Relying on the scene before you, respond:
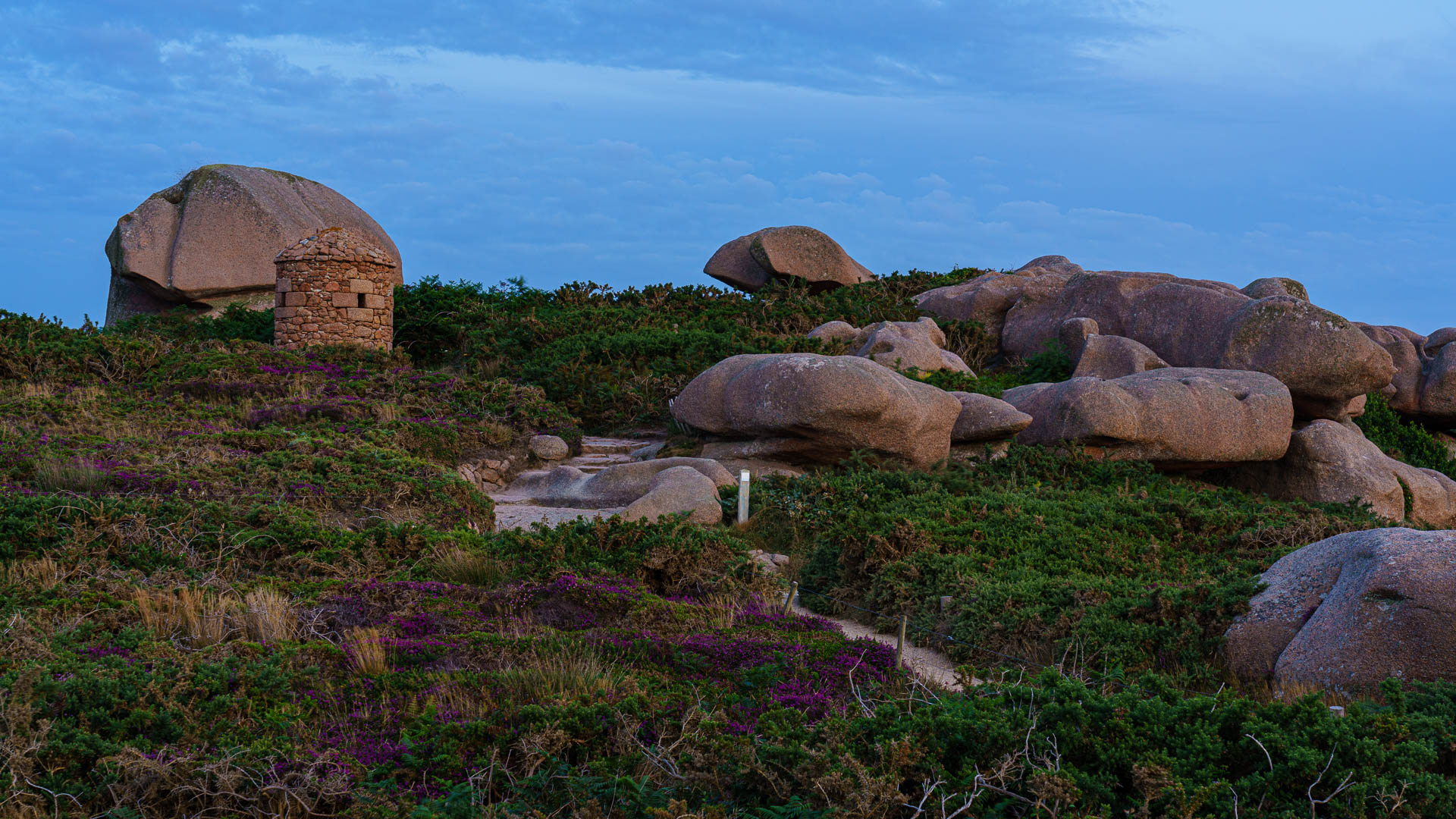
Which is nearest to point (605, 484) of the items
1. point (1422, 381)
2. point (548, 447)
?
point (548, 447)

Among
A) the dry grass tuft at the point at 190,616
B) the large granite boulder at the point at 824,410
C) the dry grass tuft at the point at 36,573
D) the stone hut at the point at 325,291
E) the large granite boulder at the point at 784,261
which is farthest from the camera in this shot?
the large granite boulder at the point at 784,261

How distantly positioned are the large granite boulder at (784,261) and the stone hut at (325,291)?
1170cm

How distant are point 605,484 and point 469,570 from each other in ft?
15.0

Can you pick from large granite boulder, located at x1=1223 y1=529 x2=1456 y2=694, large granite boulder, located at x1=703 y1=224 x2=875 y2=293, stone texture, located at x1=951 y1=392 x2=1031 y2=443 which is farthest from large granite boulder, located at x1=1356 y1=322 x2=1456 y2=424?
large granite boulder, located at x1=1223 y1=529 x2=1456 y2=694

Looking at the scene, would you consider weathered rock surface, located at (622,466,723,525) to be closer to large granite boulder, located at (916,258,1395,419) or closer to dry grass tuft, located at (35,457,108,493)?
dry grass tuft, located at (35,457,108,493)

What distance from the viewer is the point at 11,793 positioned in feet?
14.4

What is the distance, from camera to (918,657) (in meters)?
7.56

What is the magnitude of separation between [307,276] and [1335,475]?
19.1 metres

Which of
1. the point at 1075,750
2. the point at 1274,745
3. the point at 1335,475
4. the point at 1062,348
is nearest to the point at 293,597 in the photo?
the point at 1075,750

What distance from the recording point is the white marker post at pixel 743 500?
1151 cm

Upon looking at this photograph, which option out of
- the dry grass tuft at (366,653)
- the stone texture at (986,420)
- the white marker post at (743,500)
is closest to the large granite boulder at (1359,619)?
the dry grass tuft at (366,653)

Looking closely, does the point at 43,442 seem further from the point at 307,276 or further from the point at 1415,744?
the point at 1415,744

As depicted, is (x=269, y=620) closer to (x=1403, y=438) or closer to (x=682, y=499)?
(x=682, y=499)

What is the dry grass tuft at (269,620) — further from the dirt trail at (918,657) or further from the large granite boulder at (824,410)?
the large granite boulder at (824,410)
